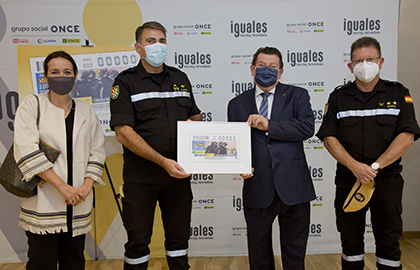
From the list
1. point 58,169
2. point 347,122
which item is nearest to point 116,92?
point 58,169

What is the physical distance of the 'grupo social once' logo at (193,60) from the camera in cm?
319

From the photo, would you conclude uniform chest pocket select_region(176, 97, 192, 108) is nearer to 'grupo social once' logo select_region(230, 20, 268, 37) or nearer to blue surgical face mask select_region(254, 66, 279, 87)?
blue surgical face mask select_region(254, 66, 279, 87)

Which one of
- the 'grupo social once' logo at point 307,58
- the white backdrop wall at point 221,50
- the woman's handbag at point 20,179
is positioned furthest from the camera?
the 'grupo social once' logo at point 307,58

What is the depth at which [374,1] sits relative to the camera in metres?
3.16

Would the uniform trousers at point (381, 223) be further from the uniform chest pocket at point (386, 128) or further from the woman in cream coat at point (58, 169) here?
the woman in cream coat at point (58, 169)

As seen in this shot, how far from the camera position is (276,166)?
197cm

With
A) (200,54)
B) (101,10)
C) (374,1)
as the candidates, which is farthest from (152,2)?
(374,1)

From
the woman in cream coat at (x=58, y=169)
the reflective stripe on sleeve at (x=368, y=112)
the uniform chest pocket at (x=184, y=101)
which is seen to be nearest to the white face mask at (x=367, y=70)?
the reflective stripe on sleeve at (x=368, y=112)

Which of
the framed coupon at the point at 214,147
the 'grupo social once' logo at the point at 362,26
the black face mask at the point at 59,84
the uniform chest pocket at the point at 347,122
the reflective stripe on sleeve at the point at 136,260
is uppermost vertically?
the 'grupo social once' logo at the point at 362,26

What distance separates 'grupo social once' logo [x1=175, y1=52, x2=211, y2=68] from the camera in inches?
125

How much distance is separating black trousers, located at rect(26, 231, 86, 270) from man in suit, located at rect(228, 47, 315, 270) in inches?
49.5

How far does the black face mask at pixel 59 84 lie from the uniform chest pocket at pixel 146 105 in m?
0.51

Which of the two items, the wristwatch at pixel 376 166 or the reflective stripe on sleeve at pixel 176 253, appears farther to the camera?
the reflective stripe on sleeve at pixel 176 253

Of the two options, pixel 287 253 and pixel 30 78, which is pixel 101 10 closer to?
pixel 30 78
